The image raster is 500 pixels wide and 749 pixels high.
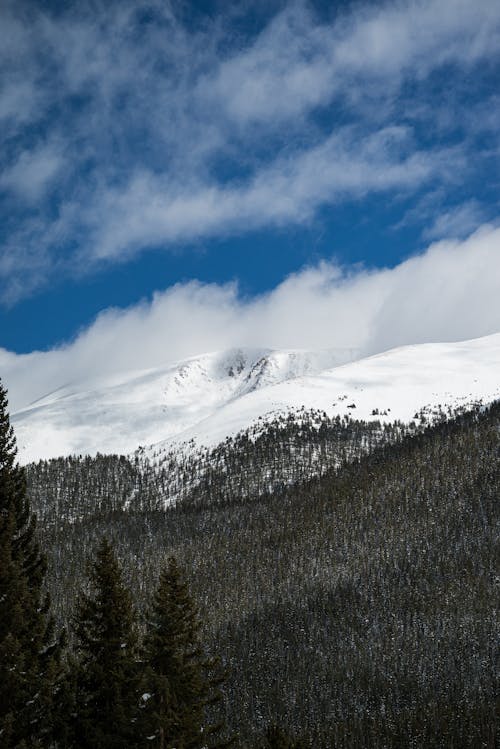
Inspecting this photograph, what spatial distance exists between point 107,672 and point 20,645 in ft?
12.8

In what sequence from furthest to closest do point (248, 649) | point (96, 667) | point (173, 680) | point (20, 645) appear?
point (248, 649) → point (96, 667) → point (173, 680) → point (20, 645)

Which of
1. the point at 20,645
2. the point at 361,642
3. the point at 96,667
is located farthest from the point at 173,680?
the point at 361,642

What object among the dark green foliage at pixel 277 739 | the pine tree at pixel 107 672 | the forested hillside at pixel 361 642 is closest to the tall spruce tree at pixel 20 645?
the pine tree at pixel 107 672

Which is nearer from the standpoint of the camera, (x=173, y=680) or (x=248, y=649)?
(x=173, y=680)

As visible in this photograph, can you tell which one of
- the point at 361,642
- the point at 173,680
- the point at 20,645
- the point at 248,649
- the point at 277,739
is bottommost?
the point at 361,642

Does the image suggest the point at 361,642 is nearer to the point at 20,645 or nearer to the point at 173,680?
the point at 173,680

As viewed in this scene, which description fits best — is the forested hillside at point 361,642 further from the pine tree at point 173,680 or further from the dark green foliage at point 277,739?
the pine tree at point 173,680

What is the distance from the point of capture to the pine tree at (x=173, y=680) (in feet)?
70.5

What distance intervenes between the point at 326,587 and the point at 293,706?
58.4 meters

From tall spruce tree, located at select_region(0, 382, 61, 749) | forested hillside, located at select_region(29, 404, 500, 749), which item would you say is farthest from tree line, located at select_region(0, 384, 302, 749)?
forested hillside, located at select_region(29, 404, 500, 749)

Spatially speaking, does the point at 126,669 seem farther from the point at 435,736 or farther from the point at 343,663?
the point at 343,663

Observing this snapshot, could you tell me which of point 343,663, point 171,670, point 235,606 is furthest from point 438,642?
point 171,670

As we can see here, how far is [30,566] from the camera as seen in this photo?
23.5 m

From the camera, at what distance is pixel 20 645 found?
2027 cm
